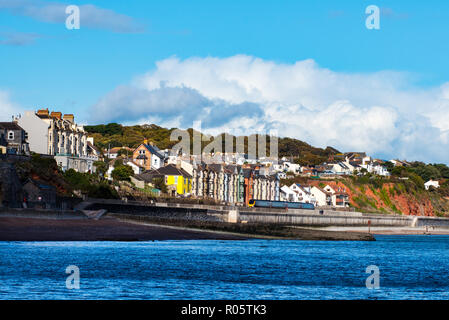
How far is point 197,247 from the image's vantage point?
67.1m

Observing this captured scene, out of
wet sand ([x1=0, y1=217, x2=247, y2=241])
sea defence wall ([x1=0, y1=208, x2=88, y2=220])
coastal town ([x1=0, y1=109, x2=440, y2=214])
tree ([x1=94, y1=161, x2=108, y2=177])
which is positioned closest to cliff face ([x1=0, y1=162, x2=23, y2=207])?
coastal town ([x1=0, y1=109, x2=440, y2=214])

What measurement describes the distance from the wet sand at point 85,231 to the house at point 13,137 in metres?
22.9

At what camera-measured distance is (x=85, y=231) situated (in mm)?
67875

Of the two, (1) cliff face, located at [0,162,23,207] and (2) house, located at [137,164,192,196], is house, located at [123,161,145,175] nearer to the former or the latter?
(2) house, located at [137,164,192,196]

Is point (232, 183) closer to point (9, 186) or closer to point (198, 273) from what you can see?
point (9, 186)

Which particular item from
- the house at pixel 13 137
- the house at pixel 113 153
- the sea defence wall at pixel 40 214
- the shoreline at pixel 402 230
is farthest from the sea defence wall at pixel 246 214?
the house at pixel 113 153

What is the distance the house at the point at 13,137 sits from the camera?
303 ft

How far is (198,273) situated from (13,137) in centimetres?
5731

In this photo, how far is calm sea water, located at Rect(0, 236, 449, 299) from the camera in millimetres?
34688

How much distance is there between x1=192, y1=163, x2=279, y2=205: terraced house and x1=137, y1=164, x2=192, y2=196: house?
1.96 meters
